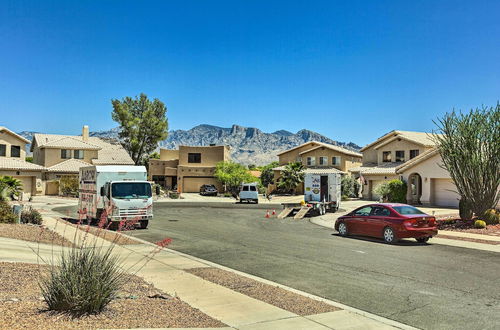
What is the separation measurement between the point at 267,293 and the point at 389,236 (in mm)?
9739

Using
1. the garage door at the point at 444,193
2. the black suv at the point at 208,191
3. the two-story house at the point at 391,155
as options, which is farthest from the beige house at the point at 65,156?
the garage door at the point at 444,193

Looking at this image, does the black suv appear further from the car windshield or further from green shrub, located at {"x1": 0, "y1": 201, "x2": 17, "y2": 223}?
the car windshield

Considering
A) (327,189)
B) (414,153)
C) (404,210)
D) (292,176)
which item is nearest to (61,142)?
(292,176)

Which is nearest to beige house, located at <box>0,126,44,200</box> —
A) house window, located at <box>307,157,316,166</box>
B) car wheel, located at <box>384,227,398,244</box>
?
house window, located at <box>307,157,316,166</box>

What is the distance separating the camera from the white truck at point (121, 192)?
21.2m

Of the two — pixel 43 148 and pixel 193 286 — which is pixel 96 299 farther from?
pixel 43 148

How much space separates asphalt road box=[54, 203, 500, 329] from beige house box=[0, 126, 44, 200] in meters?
35.3

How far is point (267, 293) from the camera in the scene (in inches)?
352

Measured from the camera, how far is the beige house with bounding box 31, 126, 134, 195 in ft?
177

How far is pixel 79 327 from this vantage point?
19.5ft

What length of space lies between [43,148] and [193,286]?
5206cm

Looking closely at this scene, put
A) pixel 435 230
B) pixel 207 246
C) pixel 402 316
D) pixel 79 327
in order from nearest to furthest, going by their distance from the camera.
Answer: pixel 79 327 < pixel 402 316 < pixel 207 246 < pixel 435 230

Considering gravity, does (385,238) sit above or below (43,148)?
below

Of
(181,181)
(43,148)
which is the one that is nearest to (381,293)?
(43,148)
